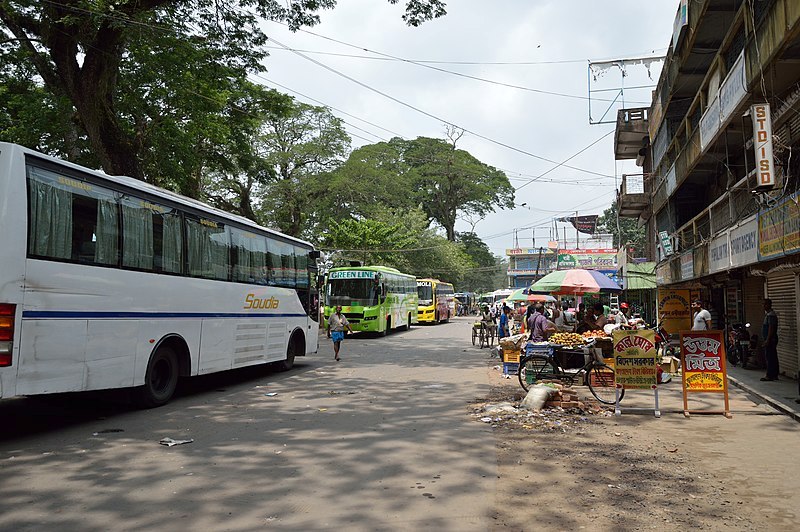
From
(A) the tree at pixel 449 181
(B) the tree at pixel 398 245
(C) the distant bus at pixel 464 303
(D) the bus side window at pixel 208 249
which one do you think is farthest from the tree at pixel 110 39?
(C) the distant bus at pixel 464 303

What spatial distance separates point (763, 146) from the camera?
10500 millimetres

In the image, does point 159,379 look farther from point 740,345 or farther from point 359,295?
point 359,295

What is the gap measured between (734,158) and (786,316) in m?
5.30

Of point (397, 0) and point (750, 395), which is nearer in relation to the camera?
point (750, 395)

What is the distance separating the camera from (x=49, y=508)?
4777 mm

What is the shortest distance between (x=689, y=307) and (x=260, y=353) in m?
15.9

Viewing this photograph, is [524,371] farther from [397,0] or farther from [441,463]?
[397,0]

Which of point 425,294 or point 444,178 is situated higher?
point 444,178

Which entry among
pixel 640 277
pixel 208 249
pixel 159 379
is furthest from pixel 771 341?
pixel 640 277

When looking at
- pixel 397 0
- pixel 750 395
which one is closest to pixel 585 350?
pixel 750 395

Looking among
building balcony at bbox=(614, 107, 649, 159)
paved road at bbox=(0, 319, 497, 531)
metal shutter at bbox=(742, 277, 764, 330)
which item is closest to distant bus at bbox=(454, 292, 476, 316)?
building balcony at bbox=(614, 107, 649, 159)

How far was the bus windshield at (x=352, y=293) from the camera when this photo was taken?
26984 millimetres

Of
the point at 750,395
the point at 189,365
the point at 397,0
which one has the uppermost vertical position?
the point at 397,0

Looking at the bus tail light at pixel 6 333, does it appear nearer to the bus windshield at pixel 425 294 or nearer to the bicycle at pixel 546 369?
the bicycle at pixel 546 369
